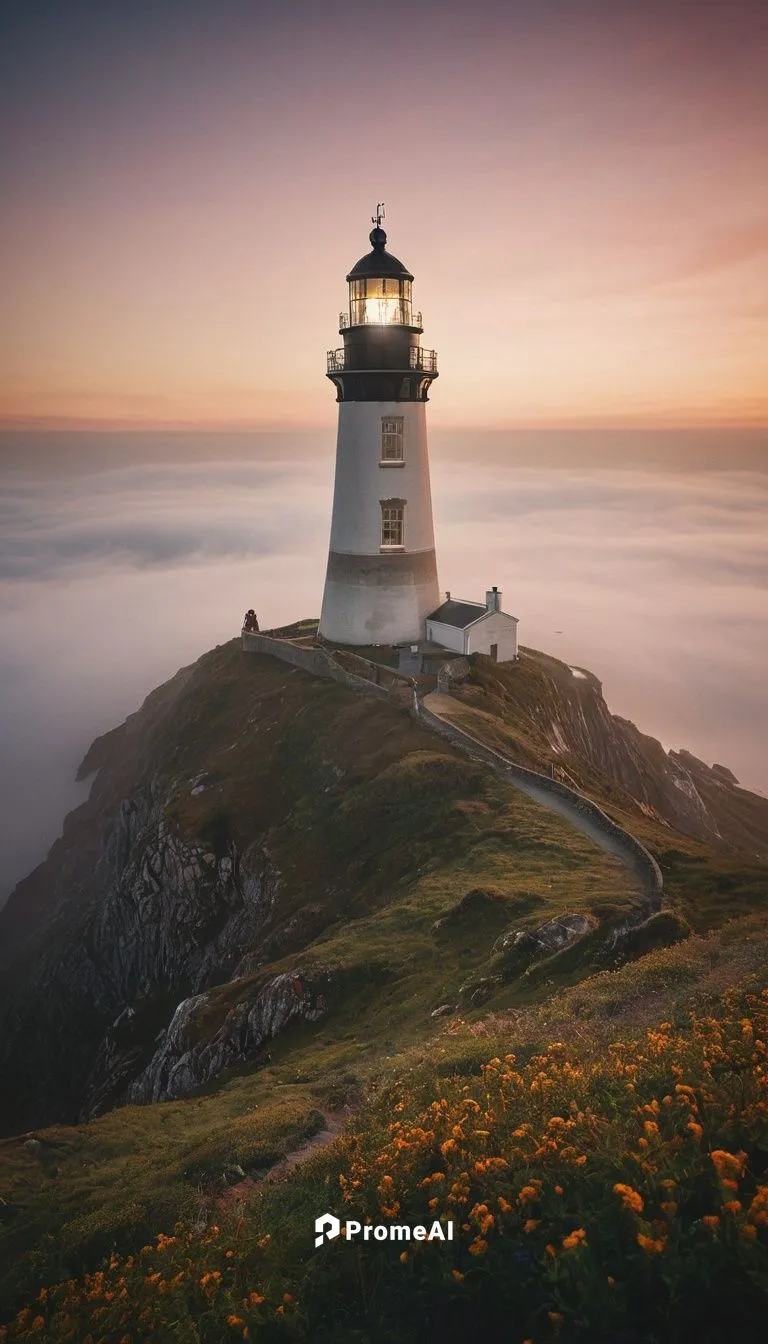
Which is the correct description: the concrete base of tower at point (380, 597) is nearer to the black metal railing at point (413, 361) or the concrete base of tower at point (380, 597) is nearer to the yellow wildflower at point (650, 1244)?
the black metal railing at point (413, 361)

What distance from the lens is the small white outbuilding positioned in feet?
178

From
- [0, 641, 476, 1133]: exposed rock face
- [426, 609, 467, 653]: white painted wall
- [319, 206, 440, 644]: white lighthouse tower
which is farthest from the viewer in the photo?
[426, 609, 467, 653]: white painted wall

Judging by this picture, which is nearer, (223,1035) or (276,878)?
(223,1035)

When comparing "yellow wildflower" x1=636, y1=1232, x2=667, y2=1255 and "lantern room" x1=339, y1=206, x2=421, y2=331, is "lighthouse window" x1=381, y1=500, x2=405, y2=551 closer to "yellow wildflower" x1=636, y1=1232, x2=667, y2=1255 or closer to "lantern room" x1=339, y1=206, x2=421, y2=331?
"lantern room" x1=339, y1=206, x2=421, y2=331

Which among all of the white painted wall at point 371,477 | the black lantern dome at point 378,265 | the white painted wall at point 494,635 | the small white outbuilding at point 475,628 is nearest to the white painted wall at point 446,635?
the small white outbuilding at point 475,628

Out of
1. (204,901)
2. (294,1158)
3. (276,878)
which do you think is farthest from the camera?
(204,901)

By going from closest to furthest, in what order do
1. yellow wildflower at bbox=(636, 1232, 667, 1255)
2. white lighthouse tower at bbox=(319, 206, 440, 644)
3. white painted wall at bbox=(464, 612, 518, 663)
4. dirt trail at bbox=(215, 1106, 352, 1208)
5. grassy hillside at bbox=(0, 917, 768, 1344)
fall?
yellow wildflower at bbox=(636, 1232, 667, 1255), grassy hillside at bbox=(0, 917, 768, 1344), dirt trail at bbox=(215, 1106, 352, 1208), white lighthouse tower at bbox=(319, 206, 440, 644), white painted wall at bbox=(464, 612, 518, 663)

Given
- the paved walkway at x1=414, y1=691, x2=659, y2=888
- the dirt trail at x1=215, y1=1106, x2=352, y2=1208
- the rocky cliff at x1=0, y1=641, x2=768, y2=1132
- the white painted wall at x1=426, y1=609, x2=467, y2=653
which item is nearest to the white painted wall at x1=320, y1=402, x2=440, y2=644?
the white painted wall at x1=426, y1=609, x2=467, y2=653

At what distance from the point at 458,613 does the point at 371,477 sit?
427 inches

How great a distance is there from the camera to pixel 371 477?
174ft

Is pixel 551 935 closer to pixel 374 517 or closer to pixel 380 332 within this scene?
pixel 374 517

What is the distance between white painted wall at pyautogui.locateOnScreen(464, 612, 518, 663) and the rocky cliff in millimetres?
2238

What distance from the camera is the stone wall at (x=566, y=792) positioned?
84.2ft

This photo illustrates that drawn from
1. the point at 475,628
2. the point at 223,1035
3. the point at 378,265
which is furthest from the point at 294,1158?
the point at 378,265
